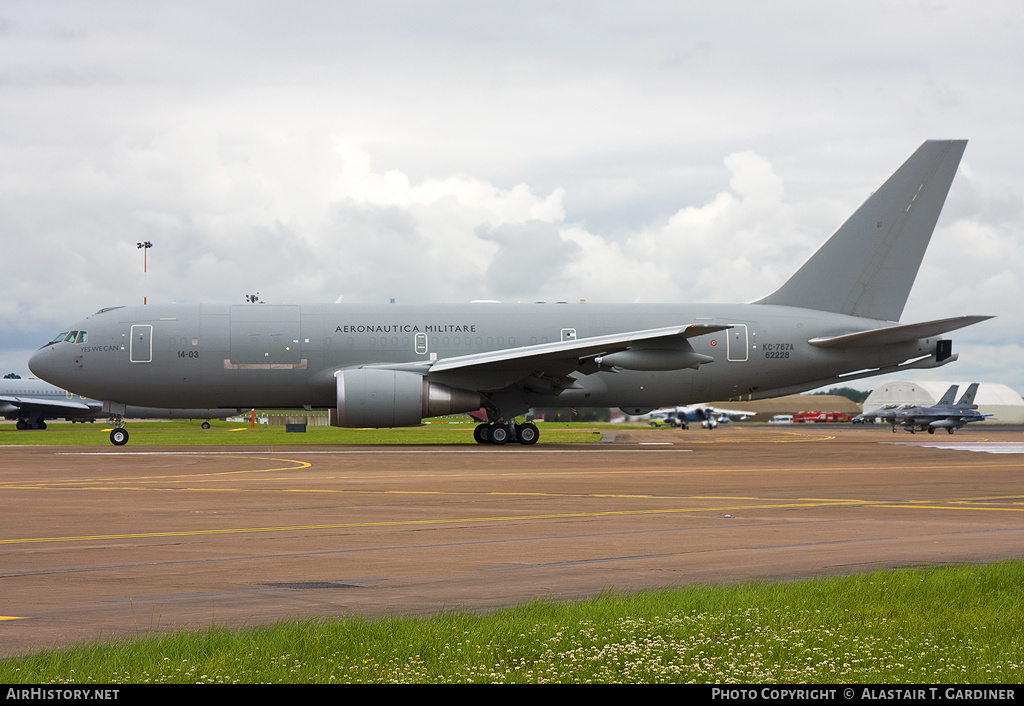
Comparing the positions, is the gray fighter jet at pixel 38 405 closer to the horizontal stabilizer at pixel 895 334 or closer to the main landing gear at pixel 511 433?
the main landing gear at pixel 511 433

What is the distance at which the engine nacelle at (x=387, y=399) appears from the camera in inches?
1272

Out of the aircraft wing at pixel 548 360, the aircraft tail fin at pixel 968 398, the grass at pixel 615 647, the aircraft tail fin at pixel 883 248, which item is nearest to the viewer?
the grass at pixel 615 647

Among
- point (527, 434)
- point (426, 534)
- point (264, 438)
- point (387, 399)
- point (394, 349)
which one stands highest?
point (394, 349)

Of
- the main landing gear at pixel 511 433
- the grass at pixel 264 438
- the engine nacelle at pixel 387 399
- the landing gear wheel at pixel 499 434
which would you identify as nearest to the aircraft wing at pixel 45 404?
the grass at pixel 264 438

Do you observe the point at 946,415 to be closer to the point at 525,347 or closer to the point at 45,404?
the point at 525,347

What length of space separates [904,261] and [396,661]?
3483 centimetres

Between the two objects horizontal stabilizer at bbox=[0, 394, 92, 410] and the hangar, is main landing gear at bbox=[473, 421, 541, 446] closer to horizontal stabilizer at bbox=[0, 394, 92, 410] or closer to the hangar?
horizontal stabilizer at bbox=[0, 394, 92, 410]

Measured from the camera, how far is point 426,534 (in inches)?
464

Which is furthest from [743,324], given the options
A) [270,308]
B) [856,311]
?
[270,308]

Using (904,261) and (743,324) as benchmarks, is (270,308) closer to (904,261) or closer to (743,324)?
(743,324)

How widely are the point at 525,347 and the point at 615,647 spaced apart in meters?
29.3

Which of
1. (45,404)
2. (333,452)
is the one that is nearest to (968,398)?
(333,452)

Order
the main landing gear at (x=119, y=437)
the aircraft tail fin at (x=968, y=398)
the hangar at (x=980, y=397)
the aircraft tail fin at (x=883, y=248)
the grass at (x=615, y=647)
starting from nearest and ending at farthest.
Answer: the grass at (x=615, y=647), the main landing gear at (x=119, y=437), the aircraft tail fin at (x=883, y=248), the aircraft tail fin at (x=968, y=398), the hangar at (x=980, y=397)

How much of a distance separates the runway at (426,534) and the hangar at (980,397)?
11051cm
